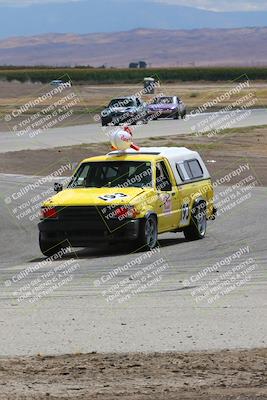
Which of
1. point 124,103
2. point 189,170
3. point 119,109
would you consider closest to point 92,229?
point 189,170

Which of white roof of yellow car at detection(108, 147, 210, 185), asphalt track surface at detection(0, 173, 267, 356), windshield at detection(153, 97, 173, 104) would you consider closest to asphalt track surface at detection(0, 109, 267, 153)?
windshield at detection(153, 97, 173, 104)

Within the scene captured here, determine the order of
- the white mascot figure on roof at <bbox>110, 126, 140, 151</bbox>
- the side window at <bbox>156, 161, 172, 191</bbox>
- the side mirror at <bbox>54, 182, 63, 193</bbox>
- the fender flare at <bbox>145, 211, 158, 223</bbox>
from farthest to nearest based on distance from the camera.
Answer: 1. the white mascot figure on roof at <bbox>110, 126, 140, 151</bbox>
2. the side window at <bbox>156, 161, 172, 191</bbox>
3. the side mirror at <bbox>54, 182, 63, 193</bbox>
4. the fender flare at <bbox>145, 211, 158, 223</bbox>

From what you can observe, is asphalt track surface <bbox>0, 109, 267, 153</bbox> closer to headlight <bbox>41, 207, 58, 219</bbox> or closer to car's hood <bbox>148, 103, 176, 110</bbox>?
car's hood <bbox>148, 103, 176, 110</bbox>

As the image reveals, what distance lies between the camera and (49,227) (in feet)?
58.6

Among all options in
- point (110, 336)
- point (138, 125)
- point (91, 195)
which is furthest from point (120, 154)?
point (138, 125)

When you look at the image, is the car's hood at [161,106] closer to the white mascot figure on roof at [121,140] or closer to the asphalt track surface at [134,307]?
the asphalt track surface at [134,307]

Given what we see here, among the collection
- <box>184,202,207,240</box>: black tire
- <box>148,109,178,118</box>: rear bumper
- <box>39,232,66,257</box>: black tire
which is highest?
<box>39,232,66,257</box>: black tire

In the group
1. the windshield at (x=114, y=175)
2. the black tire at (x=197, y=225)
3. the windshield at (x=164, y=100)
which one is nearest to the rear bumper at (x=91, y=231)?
the windshield at (x=114, y=175)

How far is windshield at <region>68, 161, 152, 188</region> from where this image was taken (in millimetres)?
18750

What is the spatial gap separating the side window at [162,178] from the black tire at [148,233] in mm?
793

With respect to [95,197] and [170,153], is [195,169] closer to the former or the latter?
[170,153]

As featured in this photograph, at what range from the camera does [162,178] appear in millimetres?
19156

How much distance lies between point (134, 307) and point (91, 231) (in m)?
5.80

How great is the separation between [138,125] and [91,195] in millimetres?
38529
